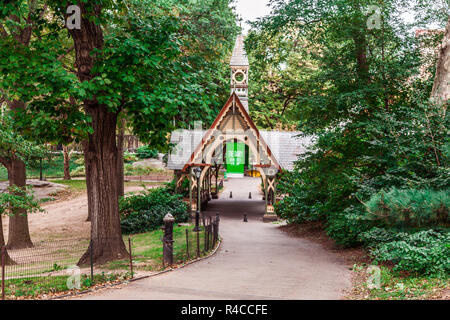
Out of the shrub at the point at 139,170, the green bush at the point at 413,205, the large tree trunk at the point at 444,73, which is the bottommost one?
the shrub at the point at 139,170

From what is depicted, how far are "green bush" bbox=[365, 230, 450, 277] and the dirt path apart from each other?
51.9ft

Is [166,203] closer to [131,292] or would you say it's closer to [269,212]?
[269,212]

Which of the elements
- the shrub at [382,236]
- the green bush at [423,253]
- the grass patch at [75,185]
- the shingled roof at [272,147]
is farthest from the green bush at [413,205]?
the grass patch at [75,185]

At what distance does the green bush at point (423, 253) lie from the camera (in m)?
9.02

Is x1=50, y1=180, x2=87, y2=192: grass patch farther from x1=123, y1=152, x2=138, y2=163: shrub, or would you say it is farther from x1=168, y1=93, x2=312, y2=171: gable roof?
Answer: x1=123, y1=152, x2=138, y2=163: shrub

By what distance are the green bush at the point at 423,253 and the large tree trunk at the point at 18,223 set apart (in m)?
13.6

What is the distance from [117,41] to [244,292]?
24.1ft

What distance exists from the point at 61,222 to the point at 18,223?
339 inches

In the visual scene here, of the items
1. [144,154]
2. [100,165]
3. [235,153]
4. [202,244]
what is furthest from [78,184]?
[100,165]

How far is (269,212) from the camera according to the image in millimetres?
25375

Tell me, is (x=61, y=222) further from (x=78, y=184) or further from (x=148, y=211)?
(x=78, y=184)

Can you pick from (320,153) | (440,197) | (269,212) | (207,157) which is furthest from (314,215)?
(440,197)

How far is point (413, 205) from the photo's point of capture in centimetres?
932

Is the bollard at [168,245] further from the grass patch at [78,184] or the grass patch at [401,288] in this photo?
the grass patch at [78,184]
